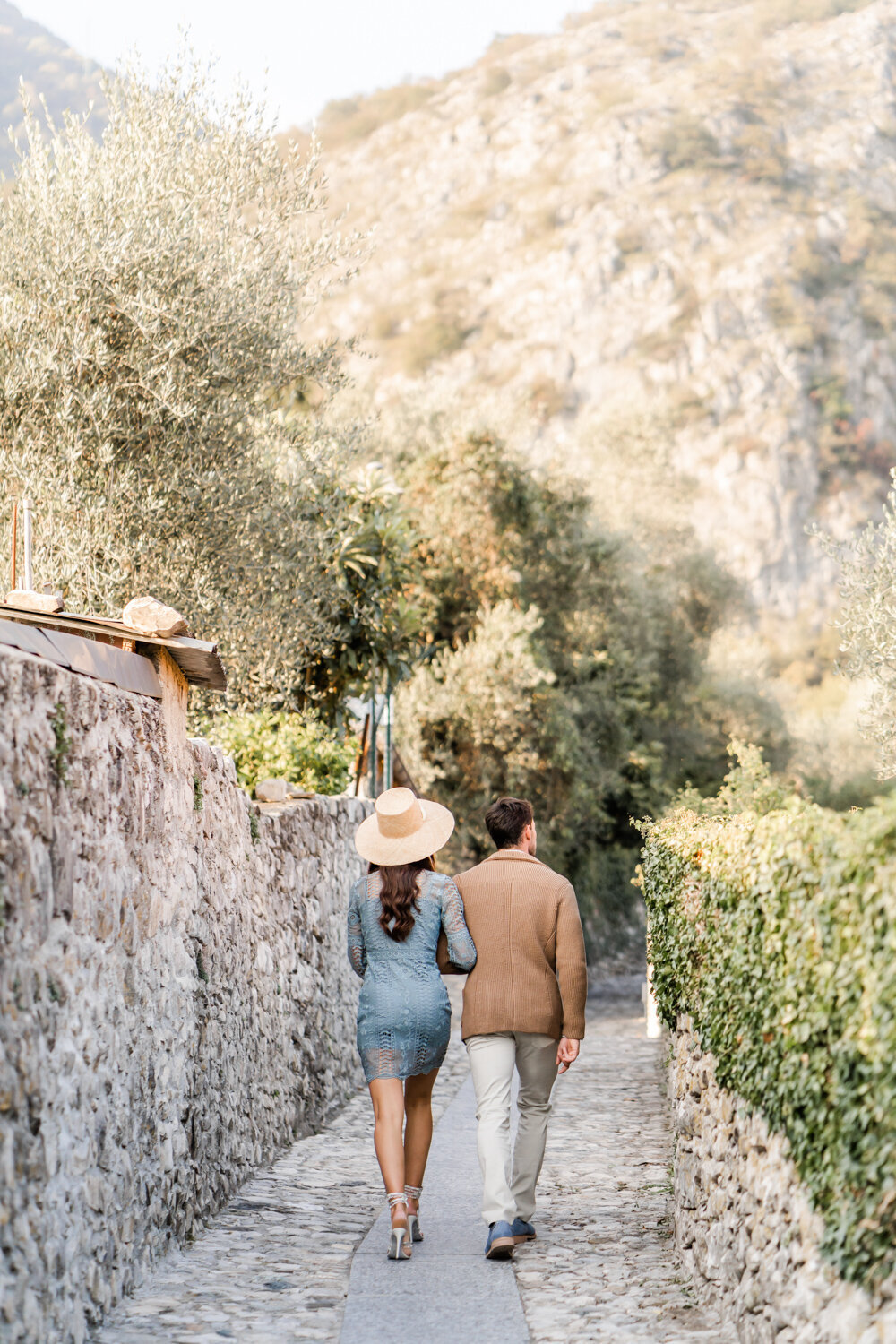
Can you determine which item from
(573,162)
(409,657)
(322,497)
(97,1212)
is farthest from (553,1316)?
(573,162)

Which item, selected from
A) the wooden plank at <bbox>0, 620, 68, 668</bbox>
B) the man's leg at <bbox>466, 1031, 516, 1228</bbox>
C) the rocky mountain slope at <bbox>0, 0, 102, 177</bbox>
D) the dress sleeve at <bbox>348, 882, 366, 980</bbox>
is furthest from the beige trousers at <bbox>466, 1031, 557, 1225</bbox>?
the rocky mountain slope at <bbox>0, 0, 102, 177</bbox>

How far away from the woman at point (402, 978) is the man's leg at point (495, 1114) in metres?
0.19

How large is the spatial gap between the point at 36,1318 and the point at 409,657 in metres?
13.3

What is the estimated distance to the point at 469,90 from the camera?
4473 inches

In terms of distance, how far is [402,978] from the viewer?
5562mm

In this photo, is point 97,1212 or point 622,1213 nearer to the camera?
point 97,1212

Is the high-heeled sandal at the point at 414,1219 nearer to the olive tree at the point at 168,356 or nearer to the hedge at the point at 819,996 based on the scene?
the hedge at the point at 819,996

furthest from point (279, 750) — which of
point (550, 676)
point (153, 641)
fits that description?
point (550, 676)

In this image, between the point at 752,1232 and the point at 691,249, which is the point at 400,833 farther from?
the point at 691,249

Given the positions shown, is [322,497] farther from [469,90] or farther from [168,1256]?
[469,90]

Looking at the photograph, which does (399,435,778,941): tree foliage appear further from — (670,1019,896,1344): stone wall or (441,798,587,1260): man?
(670,1019,896,1344): stone wall

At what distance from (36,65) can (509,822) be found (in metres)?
27.0

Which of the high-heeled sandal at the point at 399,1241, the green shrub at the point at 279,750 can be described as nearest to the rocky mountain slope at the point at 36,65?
the green shrub at the point at 279,750

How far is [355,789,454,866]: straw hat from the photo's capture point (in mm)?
5617
